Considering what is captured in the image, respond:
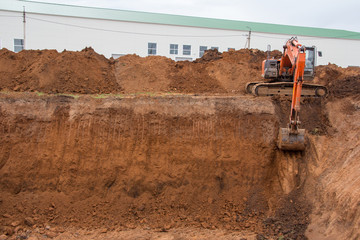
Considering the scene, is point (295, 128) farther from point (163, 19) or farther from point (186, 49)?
point (163, 19)

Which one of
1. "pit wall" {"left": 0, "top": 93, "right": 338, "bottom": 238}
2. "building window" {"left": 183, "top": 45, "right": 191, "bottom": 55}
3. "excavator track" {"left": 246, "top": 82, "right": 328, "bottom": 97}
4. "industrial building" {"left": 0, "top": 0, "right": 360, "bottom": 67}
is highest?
"industrial building" {"left": 0, "top": 0, "right": 360, "bottom": 67}

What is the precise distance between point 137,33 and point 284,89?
80.1 ft

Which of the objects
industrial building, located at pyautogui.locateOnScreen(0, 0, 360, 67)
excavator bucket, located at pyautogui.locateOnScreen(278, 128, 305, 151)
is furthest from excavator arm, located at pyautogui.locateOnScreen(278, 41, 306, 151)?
industrial building, located at pyautogui.locateOnScreen(0, 0, 360, 67)

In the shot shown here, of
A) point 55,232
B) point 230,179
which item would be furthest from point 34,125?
point 230,179

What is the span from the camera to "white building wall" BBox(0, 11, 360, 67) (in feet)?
105

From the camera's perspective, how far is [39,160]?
350 inches

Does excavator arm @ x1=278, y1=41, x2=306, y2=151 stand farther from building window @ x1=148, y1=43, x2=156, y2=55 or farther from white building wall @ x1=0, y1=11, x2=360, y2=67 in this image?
Answer: building window @ x1=148, y1=43, x2=156, y2=55

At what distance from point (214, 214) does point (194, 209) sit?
54 cm

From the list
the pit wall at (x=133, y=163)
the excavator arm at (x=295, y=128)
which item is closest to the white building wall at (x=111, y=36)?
the pit wall at (x=133, y=163)

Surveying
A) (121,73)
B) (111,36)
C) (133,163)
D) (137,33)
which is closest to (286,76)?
(121,73)

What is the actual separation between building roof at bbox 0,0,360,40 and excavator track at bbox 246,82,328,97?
24.8 meters

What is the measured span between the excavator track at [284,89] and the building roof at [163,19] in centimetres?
2479

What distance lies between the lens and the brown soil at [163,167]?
8.05m

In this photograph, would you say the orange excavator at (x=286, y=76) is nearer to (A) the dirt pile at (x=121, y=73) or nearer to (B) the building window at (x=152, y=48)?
(A) the dirt pile at (x=121, y=73)
